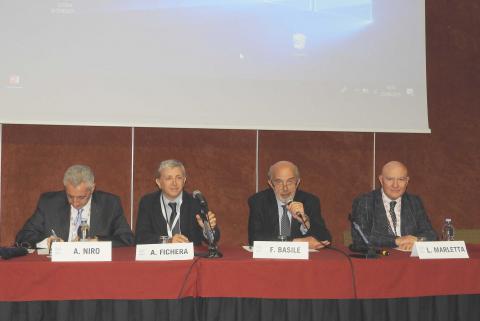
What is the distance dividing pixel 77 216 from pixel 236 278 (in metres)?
1.44

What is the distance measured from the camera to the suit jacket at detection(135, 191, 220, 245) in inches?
156

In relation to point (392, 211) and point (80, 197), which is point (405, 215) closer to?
point (392, 211)

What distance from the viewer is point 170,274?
9.53 ft

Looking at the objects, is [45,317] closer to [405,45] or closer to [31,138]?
[31,138]

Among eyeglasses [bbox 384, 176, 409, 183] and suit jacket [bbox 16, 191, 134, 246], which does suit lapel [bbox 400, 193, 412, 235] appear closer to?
eyeglasses [bbox 384, 176, 409, 183]

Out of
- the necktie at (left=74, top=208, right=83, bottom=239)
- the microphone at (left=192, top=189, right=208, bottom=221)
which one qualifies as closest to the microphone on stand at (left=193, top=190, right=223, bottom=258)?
the microphone at (left=192, top=189, right=208, bottom=221)

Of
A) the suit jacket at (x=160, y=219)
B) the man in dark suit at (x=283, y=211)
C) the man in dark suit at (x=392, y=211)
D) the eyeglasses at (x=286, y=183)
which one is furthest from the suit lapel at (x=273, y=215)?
the man in dark suit at (x=392, y=211)

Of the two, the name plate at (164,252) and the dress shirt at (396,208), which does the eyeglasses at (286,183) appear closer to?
the dress shirt at (396,208)

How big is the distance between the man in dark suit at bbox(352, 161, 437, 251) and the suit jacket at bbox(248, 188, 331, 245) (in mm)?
252

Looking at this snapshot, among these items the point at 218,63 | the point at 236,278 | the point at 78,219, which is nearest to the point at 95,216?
the point at 78,219

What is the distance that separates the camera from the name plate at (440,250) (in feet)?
10.2

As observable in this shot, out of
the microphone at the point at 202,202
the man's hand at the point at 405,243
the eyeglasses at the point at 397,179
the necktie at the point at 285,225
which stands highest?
the eyeglasses at the point at 397,179

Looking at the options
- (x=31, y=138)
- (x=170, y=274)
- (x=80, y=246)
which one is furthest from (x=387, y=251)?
(x=31, y=138)

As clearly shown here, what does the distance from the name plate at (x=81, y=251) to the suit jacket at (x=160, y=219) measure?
0.94 metres
